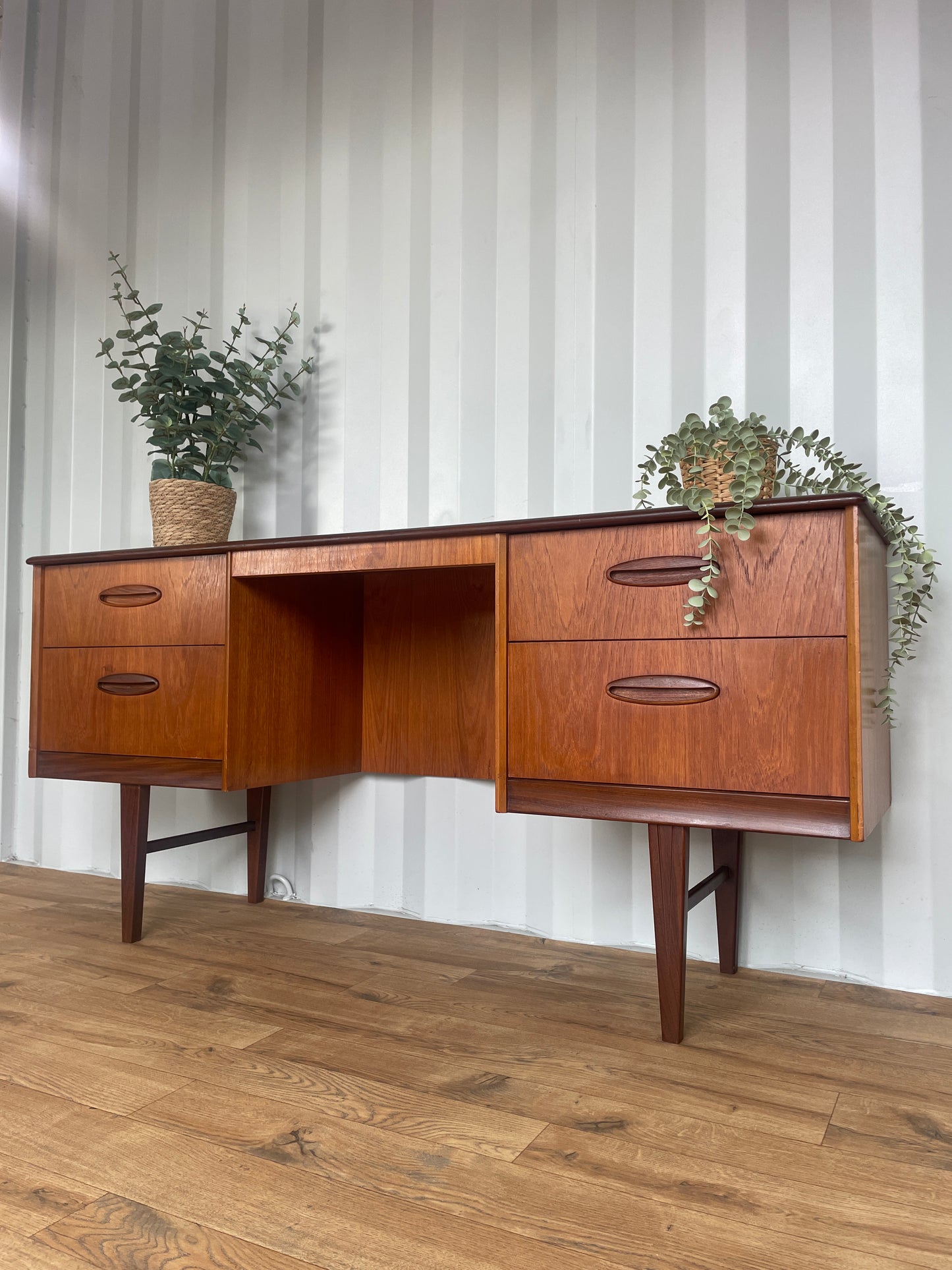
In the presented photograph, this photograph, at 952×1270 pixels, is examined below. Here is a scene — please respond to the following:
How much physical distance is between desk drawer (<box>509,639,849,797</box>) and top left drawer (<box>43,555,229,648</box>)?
60 cm

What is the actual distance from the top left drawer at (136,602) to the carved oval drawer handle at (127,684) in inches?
2.4

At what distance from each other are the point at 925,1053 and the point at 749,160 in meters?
1.48

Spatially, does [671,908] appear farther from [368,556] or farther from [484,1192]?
[368,556]

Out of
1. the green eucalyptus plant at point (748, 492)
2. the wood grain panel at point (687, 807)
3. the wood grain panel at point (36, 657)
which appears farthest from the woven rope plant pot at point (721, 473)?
the wood grain panel at point (36, 657)

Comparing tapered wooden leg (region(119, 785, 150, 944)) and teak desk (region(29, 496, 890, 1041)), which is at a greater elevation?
teak desk (region(29, 496, 890, 1041))

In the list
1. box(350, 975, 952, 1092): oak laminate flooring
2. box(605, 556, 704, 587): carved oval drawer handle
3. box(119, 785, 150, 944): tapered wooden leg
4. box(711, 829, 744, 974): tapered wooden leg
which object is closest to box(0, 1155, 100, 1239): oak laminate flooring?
box(350, 975, 952, 1092): oak laminate flooring

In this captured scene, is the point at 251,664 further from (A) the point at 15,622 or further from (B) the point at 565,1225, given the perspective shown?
(A) the point at 15,622

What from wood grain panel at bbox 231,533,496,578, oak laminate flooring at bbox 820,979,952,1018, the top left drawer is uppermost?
wood grain panel at bbox 231,533,496,578

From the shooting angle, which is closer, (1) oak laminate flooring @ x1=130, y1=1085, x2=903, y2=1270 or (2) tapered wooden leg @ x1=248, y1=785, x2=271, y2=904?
(1) oak laminate flooring @ x1=130, y1=1085, x2=903, y2=1270

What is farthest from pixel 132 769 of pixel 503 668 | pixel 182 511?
pixel 503 668

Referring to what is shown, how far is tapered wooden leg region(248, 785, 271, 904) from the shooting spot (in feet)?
6.25

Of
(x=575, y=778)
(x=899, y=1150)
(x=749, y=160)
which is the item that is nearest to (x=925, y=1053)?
(x=899, y=1150)

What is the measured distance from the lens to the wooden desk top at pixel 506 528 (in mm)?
1061

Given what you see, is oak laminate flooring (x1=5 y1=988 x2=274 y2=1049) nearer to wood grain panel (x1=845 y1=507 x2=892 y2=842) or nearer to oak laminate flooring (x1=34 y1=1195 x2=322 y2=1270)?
oak laminate flooring (x1=34 y1=1195 x2=322 y2=1270)
